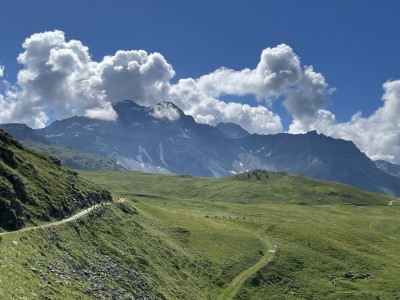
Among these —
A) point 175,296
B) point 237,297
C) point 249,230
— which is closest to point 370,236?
point 249,230

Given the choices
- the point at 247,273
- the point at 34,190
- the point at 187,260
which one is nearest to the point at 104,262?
the point at 34,190

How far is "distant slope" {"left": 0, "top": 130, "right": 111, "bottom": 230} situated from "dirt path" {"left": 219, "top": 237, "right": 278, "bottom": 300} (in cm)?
3608

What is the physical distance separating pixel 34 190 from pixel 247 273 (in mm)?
51593

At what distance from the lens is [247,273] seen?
101625mm

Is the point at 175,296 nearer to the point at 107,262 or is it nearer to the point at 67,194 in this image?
the point at 107,262

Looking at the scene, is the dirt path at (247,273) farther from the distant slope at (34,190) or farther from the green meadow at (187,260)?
the distant slope at (34,190)

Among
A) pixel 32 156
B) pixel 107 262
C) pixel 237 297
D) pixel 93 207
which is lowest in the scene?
pixel 237 297

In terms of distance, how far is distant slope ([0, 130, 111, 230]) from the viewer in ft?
229

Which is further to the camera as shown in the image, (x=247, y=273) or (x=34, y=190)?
(x=247, y=273)

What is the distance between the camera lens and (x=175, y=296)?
256 feet

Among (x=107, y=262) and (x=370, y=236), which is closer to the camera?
(x=107, y=262)

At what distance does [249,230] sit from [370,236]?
1897 inches

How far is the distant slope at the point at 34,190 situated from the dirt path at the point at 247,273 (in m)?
36.1

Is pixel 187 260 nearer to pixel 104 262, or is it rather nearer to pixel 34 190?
pixel 104 262
